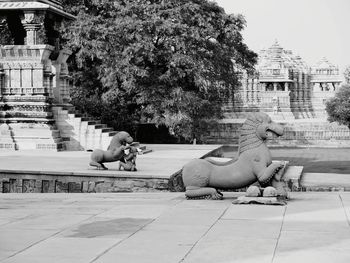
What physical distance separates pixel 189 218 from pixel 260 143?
82.5 inches

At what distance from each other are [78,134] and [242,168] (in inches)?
468

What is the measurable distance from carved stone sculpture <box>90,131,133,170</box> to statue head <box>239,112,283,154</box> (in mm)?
5285

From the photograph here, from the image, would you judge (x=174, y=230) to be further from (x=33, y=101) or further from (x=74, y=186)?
(x=33, y=101)

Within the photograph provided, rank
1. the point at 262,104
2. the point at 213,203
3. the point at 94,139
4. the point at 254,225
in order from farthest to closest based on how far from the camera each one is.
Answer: the point at 262,104
the point at 94,139
the point at 213,203
the point at 254,225

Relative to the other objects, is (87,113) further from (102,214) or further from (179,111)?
(102,214)


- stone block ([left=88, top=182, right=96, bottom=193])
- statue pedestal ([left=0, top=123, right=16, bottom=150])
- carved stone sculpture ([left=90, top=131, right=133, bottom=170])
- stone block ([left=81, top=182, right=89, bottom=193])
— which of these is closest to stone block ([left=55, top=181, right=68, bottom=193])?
stone block ([left=81, top=182, right=89, bottom=193])

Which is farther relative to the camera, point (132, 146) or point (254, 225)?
point (132, 146)

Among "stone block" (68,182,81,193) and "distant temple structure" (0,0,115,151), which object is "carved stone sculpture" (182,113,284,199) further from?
"distant temple structure" (0,0,115,151)

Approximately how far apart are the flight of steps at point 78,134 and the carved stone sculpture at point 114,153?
19.5ft

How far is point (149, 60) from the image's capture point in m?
28.1

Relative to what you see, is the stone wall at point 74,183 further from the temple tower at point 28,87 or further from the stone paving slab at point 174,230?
the temple tower at point 28,87

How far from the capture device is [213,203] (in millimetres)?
10078

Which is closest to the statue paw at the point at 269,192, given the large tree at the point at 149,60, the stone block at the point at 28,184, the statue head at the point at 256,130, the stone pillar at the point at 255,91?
the statue head at the point at 256,130

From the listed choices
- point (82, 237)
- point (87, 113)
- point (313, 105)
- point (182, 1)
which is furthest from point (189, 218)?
point (313, 105)
